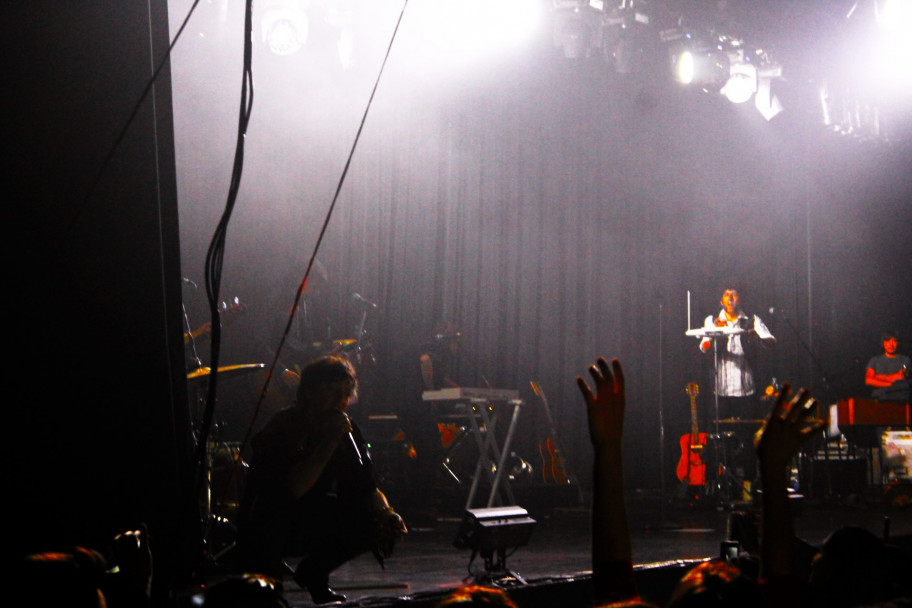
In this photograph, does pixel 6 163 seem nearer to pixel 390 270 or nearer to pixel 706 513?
pixel 706 513

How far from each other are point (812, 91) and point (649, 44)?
7.11 ft

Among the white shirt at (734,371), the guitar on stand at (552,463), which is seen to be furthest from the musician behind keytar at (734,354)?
the guitar on stand at (552,463)

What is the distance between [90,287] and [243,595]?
3.44 feet

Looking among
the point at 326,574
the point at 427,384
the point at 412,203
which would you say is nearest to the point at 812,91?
the point at 412,203

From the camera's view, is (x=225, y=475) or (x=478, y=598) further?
(x=225, y=475)

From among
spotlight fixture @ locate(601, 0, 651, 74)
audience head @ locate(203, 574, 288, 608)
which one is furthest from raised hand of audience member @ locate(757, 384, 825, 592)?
spotlight fixture @ locate(601, 0, 651, 74)

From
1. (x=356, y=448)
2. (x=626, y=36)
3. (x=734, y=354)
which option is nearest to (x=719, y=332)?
(x=734, y=354)

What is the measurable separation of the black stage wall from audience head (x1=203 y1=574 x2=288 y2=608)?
2.77ft

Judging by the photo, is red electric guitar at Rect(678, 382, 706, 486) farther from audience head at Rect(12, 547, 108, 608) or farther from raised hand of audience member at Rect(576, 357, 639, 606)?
audience head at Rect(12, 547, 108, 608)

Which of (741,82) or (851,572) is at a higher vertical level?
(741,82)

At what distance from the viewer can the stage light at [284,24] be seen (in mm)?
7125

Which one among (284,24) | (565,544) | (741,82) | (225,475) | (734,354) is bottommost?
(565,544)

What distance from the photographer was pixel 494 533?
3977mm

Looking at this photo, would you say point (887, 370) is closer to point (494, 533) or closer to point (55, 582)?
point (494, 533)
